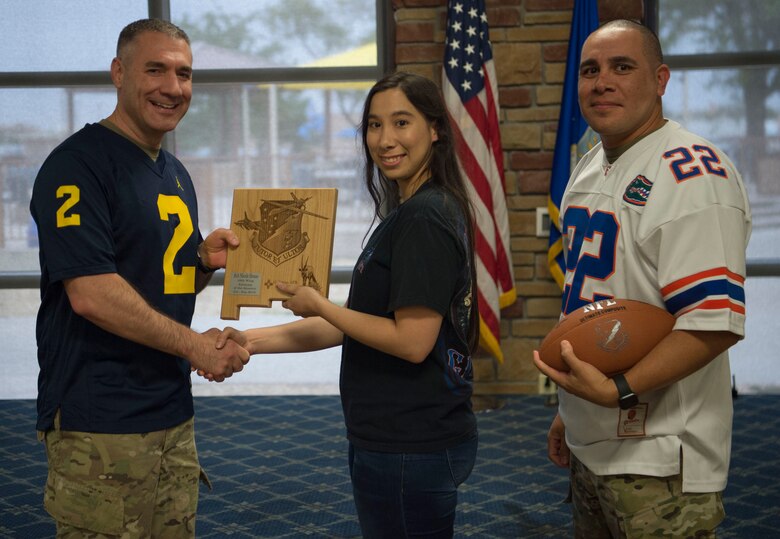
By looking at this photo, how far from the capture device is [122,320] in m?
1.95

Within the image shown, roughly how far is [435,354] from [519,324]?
3.20 m

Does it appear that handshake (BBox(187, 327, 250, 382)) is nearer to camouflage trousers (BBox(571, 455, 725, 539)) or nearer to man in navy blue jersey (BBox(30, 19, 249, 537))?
man in navy blue jersey (BBox(30, 19, 249, 537))

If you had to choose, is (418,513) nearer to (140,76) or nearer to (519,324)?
(140,76)

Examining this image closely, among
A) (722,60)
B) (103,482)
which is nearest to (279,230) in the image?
(103,482)

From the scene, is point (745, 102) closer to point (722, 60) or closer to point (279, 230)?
point (722, 60)

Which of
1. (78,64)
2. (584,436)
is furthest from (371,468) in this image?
(78,64)

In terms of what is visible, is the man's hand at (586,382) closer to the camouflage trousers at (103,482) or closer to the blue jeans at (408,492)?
the blue jeans at (408,492)

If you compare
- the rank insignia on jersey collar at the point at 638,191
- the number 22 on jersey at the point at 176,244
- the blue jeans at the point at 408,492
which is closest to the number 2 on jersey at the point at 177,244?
the number 22 on jersey at the point at 176,244

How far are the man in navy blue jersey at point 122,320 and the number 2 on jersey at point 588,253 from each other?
0.87 meters

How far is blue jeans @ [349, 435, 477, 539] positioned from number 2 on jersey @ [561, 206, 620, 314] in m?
0.44

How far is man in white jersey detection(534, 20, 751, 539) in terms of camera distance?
1631 millimetres

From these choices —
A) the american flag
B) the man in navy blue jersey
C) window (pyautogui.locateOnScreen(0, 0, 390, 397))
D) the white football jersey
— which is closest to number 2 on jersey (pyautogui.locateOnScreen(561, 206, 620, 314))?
the white football jersey

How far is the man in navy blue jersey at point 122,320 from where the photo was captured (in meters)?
1.95

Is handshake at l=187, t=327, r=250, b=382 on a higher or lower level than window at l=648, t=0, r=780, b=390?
lower
